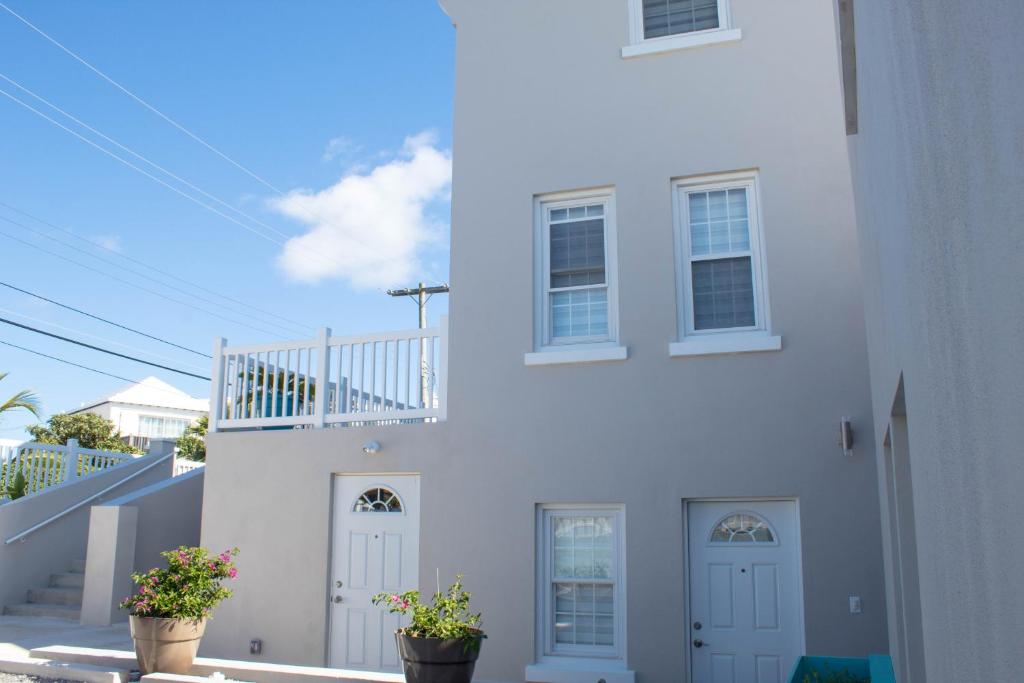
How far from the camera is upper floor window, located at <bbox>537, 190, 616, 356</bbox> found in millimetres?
9859

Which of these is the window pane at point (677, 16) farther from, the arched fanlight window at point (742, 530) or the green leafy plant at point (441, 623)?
the green leafy plant at point (441, 623)

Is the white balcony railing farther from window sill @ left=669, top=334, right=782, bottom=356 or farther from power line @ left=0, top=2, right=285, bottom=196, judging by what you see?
power line @ left=0, top=2, right=285, bottom=196

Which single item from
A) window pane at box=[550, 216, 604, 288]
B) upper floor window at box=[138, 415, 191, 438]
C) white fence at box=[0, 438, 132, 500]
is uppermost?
upper floor window at box=[138, 415, 191, 438]

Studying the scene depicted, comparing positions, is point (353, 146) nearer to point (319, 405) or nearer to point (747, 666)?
point (319, 405)

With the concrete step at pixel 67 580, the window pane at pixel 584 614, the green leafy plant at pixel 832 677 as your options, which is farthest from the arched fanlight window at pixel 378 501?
the concrete step at pixel 67 580

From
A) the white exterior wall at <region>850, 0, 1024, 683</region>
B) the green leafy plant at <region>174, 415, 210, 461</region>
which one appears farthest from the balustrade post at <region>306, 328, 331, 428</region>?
the green leafy plant at <region>174, 415, 210, 461</region>

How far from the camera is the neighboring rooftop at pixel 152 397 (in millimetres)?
44625

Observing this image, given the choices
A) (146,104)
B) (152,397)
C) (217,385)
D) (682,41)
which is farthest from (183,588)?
(152,397)

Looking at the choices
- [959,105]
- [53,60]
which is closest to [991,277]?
[959,105]

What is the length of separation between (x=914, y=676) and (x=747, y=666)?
4098mm

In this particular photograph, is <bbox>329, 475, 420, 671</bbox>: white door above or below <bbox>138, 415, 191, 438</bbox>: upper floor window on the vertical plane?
below

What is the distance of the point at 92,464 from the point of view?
1634 cm

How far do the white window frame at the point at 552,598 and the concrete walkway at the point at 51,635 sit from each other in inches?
207

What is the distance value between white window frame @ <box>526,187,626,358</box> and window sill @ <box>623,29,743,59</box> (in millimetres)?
1526
